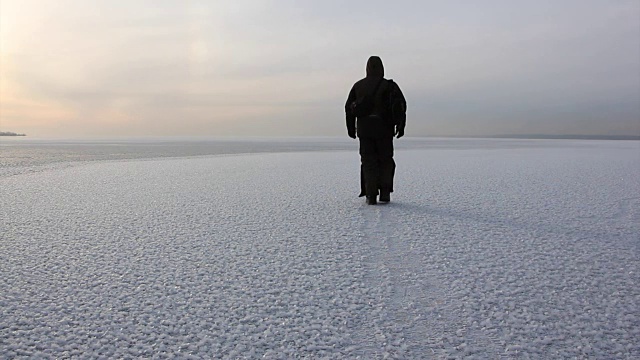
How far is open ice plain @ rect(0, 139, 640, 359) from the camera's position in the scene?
1.91m

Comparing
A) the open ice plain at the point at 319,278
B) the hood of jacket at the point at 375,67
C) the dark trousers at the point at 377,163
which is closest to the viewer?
the open ice plain at the point at 319,278

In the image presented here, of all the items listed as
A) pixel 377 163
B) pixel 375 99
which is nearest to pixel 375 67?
pixel 375 99

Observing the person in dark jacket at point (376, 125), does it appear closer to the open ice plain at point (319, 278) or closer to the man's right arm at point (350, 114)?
the man's right arm at point (350, 114)

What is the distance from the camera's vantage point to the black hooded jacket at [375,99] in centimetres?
501

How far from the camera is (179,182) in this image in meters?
7.26

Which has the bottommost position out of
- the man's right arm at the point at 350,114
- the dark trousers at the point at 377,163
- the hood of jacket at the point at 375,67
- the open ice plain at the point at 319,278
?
the open ice plain at the point at 319,278

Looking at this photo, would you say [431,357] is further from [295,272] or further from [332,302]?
[295,272]

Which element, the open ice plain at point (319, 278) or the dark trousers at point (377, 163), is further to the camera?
the dark trousers at point (377, 163)

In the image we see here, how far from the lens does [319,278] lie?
2.65m

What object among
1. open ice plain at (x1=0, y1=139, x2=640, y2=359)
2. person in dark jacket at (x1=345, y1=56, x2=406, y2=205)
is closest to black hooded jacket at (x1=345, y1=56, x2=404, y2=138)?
person in dark jacket at (x1=345, y1=56, x2=406, y2=205)

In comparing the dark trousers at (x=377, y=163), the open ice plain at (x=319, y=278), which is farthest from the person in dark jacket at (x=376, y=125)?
the open ice plain at (x=319, y=278)

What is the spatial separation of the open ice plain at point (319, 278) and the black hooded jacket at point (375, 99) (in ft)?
2.53

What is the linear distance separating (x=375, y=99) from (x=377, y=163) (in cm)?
65

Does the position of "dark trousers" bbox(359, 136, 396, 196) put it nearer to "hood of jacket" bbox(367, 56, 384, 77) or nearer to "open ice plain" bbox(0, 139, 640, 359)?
"open ice plain" bbox(0, 139, 640, 359)
